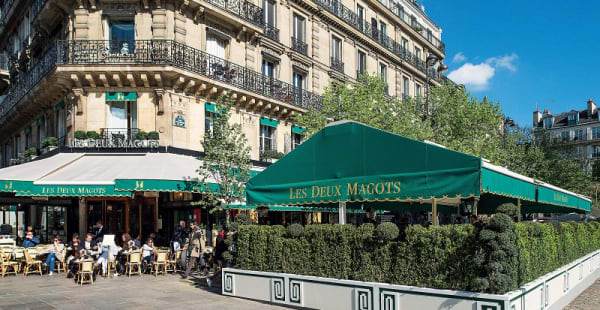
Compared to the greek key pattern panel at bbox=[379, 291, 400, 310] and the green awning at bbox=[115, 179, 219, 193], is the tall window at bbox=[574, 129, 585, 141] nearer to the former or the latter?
the green awning at bbox=[115, 179, 219, 193]

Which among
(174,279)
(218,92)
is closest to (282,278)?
(174,279)

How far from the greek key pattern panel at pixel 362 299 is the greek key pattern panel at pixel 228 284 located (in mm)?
3240

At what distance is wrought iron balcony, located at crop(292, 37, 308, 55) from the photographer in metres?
24.5

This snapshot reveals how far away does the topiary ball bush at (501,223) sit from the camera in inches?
273

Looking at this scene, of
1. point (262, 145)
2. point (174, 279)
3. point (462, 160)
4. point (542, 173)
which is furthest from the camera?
point (542, 173)

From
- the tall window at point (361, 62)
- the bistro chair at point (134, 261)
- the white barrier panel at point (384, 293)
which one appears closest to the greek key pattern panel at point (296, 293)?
the white barrier panel at point (384, 293)

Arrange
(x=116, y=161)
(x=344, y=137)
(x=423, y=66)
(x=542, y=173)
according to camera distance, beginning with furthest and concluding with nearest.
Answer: (x=423, y=66)
(x=542, y=173)
(x=116, y=161)
(x=344, y=137)

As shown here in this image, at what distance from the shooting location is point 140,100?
1836 centimetres

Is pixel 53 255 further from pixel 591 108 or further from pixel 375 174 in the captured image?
pixel 591 108

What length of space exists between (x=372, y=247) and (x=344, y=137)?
222 centimetres

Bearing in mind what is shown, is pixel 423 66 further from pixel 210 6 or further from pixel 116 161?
pixel 116 161

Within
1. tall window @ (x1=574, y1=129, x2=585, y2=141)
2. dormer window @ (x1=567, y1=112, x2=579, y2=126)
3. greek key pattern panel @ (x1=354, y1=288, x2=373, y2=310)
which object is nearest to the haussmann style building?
greek key pattern panel @ (x1=354, y1=288, x2=373, y2=310)

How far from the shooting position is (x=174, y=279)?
46.0 ft

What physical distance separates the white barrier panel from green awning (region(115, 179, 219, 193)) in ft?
17.2
